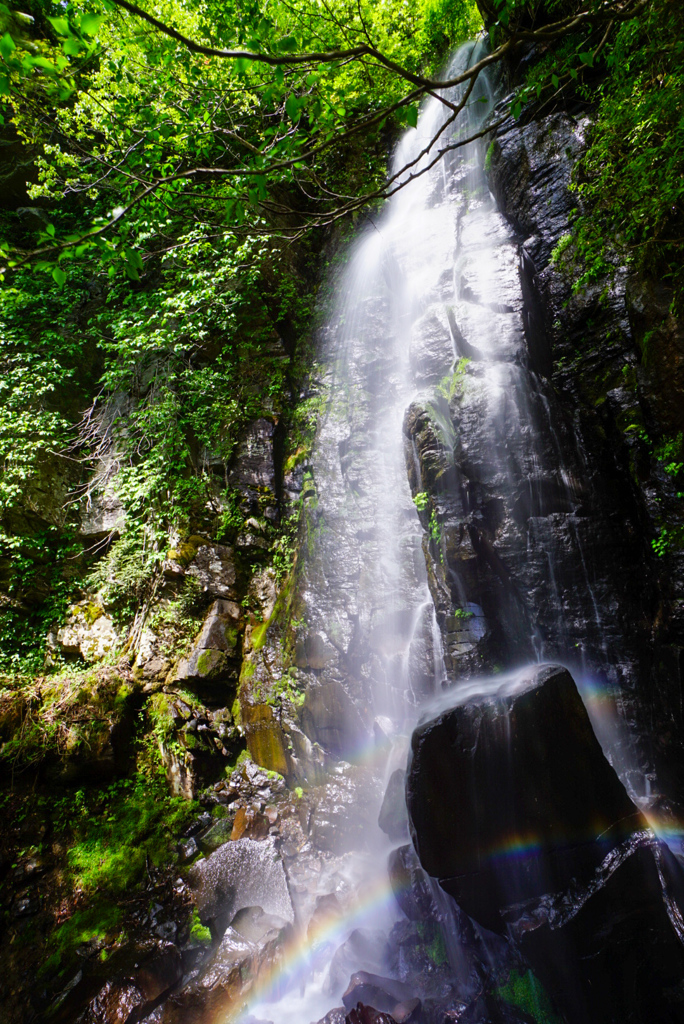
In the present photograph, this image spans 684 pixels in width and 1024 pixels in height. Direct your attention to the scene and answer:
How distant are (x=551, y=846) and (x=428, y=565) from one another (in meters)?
2.91

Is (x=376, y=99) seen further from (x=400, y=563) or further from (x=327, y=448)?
(x=400, y=563)

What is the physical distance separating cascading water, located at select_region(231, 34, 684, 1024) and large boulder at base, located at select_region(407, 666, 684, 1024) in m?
0.47

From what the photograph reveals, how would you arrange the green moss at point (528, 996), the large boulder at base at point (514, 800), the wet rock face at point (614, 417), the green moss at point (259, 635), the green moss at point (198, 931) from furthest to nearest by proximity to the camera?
the green moss at point (259, 635) < the green moss at point (198, 931) < the wet rock face at point (614, 417) < the large boulder at base at point (514, 800) < the green moss at point (528, 996)

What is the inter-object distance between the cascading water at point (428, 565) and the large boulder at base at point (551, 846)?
47cm

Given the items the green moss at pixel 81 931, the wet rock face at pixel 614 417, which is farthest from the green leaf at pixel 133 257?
the green moss at pixel 81 931

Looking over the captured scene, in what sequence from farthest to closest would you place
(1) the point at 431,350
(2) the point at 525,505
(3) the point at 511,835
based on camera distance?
(1) the point at 431,350 → (2) the point at 525,505 → (3) the point at 511,835

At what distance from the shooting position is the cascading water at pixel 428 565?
467 centimetres

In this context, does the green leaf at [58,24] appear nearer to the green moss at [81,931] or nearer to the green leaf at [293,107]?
the green leaf at [293,107]

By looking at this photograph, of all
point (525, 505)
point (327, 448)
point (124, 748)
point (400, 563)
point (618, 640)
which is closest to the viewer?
point (618, 640)

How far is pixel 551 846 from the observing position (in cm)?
373

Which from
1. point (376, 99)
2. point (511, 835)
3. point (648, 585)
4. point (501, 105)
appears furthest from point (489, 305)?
point (511, 835)

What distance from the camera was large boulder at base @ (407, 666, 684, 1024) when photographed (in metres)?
3.46

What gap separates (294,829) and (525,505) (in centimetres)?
480

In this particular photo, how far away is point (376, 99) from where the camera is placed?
8.79m
